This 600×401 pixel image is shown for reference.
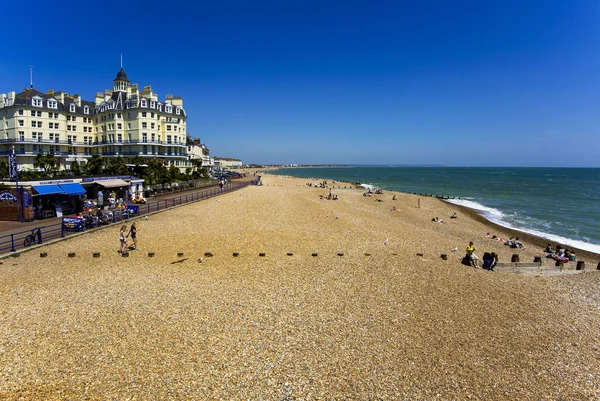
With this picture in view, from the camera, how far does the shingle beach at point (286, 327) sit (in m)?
6.94

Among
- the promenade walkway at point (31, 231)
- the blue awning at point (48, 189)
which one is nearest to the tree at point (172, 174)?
the promenade walkway at point (31, 231)

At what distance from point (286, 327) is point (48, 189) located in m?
20.4

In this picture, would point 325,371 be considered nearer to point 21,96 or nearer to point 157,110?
point 157,110

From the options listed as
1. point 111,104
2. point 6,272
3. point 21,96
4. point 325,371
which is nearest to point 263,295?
point 325,371

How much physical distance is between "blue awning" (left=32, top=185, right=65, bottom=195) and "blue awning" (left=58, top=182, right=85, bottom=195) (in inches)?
13.5

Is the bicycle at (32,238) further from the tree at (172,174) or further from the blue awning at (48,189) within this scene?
the tree at (172,174)

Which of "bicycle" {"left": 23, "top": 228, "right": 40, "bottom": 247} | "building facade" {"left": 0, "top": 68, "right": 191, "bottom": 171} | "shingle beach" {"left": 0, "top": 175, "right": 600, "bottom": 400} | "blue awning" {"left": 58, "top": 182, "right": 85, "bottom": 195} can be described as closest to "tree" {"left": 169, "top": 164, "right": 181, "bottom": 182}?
"building facade" {"left": 0, "top": 68, "right": 191, "bottom": 171}

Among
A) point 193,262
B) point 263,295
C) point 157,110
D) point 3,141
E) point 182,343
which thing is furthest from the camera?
point 157,110

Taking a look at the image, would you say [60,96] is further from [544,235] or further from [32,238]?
[544,235]

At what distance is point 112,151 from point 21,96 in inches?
562

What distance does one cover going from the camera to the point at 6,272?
12.4 meters

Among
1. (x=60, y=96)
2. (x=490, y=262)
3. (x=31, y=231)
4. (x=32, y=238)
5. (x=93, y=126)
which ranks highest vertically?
(x=60, y=96)

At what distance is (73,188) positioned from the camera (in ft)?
74.6

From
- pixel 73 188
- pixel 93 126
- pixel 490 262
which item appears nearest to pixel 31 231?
pixel 73 188
